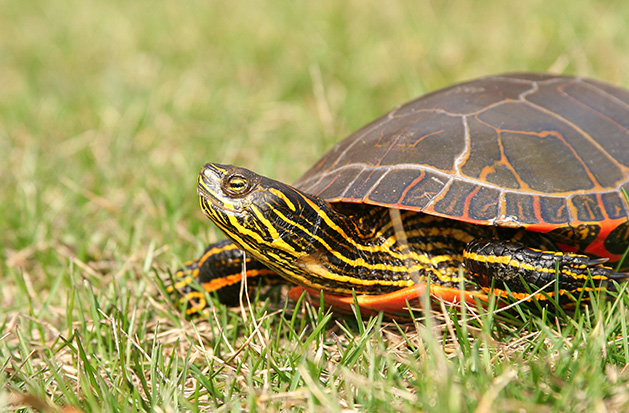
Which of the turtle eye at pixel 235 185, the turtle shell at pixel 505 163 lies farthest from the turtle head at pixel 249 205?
the turtle shell at pixel 505 163

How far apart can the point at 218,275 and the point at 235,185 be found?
29.1 inches

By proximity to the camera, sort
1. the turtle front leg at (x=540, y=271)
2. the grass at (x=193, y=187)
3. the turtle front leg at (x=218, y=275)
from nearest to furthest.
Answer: the grass at (x=193, y=187), the turtle front leg at (x=540, y=271), the turtle front leg at (x=218, y=275)

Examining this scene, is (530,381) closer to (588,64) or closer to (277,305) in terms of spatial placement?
(277,305)

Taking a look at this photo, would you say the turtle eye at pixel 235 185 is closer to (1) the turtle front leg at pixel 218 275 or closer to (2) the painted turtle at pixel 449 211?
(2) the painted turtle at pixel 449 211

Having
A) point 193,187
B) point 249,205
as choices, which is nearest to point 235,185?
point 249,205

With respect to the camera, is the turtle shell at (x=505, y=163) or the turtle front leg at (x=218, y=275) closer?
the turtle shell at (x=505, y=163)

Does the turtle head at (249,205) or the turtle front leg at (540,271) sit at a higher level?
the turtle head at (249,205)

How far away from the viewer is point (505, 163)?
96.1 inches

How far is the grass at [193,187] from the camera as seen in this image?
1.85 meters

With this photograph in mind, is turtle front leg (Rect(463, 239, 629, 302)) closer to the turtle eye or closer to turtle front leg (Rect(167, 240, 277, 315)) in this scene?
the turtle eye

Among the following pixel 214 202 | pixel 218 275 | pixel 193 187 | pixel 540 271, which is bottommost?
pixel 218 275

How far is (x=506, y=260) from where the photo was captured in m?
2.20

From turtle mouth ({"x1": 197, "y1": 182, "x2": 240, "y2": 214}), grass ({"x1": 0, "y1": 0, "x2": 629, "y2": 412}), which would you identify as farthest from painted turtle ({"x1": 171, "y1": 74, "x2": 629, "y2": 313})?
grass ({"x1": 0, "y1": 0, "x2": 629, "y2": 412})

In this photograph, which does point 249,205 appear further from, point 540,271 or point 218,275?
point 540,271
